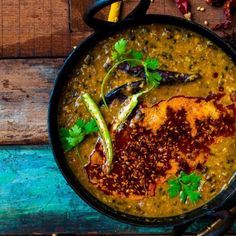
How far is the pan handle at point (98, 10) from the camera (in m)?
1.97

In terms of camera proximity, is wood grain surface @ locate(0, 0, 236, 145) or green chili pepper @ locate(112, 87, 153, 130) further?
wood grain surface @ locate(0, 0, 236, 145)

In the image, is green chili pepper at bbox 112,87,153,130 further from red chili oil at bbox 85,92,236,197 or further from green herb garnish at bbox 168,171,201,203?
green herb garnish at bbox 168,171,201,203

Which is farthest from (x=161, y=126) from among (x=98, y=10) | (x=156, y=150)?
(x=98, y=10)

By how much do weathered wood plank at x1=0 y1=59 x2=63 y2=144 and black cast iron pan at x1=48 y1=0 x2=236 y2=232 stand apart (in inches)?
9.4

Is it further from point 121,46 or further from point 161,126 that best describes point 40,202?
point 121,46

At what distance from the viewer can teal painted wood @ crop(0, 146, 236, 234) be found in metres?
2.47

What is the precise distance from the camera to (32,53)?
247cm

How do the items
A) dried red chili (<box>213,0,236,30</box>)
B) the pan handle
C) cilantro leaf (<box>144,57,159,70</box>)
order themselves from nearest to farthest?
the pan handle → cilantro leaf (<box>144,57,159,70</box>) → dried red chili (<box>213,0,236,30</box>)

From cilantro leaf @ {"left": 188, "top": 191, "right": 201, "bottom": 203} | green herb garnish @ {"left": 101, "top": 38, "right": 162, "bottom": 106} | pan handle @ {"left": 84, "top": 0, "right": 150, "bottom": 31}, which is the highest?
pan handle @ {"left": 84, "top": 0, "right": 150, "bottom": 31}

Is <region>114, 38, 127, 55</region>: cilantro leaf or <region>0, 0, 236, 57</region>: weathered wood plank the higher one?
<region>114, 38, 127, 55</region>: cilantro leaf

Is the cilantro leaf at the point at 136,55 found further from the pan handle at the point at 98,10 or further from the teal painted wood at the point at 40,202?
the teal painted wood at the point at 40,202

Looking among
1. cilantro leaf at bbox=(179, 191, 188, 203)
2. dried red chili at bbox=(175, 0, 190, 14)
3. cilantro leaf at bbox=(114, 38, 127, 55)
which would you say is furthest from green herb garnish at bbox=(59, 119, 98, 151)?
dried red chili at bbox=(175, 0, 190, 14)

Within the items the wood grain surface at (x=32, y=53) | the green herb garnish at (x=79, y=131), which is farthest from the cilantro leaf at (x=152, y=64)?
the wood grain surface at (x=32, y=53)

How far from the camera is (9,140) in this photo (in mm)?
2473
